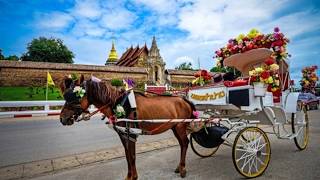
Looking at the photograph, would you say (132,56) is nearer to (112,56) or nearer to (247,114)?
(112,56)

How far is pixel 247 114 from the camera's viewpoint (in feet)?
16.9

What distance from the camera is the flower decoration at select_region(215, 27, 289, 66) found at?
5512 millimetres

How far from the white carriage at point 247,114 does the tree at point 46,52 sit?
2395 inches

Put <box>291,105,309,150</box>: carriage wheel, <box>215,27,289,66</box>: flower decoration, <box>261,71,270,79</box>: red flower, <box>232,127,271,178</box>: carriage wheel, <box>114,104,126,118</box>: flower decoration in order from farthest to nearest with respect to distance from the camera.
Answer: <box>291,105,309,150</box>: carriage wheel → <box>215,27,289,66</box>: flower decoration → <box>261,71,270,79</box>: red flower → <box>232,127,271,178</box>: carriage wheel → <box>114,104,126,118</box>: flower decoration

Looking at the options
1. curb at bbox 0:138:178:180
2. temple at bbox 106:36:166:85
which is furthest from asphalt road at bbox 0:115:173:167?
temple at bbox 106:36:166:85

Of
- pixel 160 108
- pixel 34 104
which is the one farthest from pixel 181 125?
pixel 34 104

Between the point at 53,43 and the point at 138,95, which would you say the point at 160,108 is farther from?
the point at 53,43

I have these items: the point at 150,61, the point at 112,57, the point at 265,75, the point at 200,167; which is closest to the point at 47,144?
the point at 200,167

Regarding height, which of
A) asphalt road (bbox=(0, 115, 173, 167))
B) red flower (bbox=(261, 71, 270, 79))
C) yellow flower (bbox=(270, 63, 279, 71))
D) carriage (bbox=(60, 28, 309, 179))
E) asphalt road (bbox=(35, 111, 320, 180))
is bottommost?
asphalt road (bbox=(0, 115, 173, 167))

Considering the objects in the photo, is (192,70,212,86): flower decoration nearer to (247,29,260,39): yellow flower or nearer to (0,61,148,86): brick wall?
(247,29,260,39): yellow flower

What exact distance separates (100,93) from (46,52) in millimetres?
61891

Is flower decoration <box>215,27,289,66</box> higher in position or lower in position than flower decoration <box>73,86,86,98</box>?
higher

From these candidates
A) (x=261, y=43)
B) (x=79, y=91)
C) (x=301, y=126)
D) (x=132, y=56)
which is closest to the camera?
(x=79, y=91)

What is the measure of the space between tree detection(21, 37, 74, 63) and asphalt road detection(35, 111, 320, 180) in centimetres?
6045
